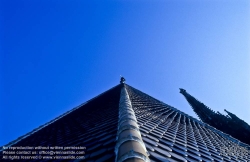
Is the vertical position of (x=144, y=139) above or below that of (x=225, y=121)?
below

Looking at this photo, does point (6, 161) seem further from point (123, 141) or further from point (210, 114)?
point (210, 114)

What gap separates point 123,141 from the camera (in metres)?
2.44

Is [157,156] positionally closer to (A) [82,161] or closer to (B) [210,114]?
(A) [82,161]

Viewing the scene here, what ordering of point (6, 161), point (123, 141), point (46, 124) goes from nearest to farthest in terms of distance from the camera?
point (123, 141) < point (6, 161) < point (46, 124)

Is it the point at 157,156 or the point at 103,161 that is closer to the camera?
the point at 103,161

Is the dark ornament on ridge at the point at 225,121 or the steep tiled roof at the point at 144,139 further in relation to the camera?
the dark ornament on ridge at the point at 225,121

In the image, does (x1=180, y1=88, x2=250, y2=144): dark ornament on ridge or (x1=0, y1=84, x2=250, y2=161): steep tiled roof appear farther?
(x1=180, y1=88, x2=250, y2=144): dark ornament on ridge

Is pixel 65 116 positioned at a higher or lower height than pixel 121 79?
lower

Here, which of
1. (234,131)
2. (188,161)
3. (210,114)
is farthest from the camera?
(210,114)

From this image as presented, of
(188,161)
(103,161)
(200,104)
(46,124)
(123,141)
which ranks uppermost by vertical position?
(200,104)

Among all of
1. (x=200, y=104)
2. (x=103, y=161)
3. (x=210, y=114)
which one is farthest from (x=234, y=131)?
(x=103, y=161)

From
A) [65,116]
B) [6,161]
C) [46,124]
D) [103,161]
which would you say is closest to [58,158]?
[103,161]

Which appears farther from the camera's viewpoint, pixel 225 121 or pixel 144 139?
pixel 225 121

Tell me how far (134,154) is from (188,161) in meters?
1.70
